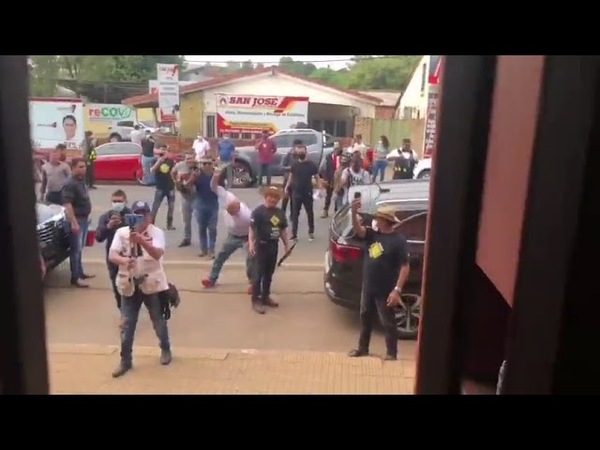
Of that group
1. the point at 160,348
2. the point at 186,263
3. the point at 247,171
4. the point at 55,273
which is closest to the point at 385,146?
the point at 247,171

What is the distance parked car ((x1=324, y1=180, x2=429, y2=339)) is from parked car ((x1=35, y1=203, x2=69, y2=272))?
9.19ft

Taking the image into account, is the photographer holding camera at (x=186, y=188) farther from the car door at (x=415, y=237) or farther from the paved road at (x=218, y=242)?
the car door at (x=415, y=237)

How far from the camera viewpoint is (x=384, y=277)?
4500 millimetres

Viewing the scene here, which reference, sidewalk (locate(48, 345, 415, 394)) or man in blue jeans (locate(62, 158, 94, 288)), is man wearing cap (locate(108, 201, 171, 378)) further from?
man in blue jeans (locate(62, 158, 94, 288))

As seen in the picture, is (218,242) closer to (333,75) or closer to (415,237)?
(415,237)

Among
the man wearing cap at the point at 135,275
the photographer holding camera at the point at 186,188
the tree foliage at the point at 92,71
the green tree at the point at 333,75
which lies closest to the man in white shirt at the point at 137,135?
the tree foliage at the point at 92,71

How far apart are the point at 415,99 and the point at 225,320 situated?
1859cm

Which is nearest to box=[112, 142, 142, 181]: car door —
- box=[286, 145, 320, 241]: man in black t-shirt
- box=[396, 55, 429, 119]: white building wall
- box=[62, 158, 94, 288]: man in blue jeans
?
box=[286, 145, 320, 241]: man in black t-shirt

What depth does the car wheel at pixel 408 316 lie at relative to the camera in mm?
4883

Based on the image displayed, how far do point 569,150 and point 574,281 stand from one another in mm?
307

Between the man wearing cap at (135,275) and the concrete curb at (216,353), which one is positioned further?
the concrete curb at (216,353)

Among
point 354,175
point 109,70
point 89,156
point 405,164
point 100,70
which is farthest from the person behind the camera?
point 109,70

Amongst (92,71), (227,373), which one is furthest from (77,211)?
(92,71)

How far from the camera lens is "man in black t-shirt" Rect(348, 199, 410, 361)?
445 centimetres
